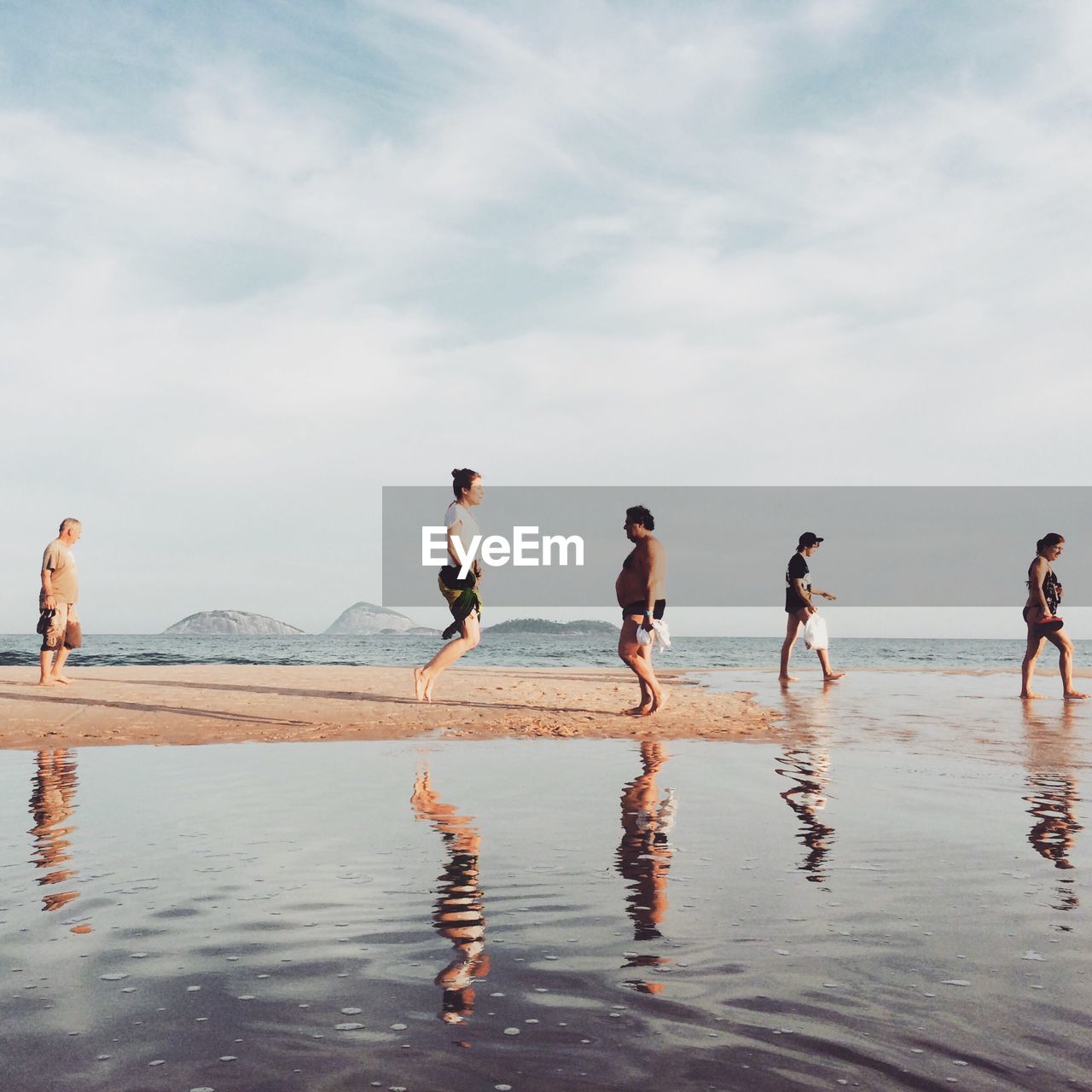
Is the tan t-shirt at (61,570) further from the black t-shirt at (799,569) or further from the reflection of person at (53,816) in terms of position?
the black t-shirt at (799,569)

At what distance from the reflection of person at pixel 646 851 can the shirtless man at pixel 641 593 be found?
3.34 m

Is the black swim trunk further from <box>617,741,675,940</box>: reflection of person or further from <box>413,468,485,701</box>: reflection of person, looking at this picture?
<box>617,741,675,940</box>: reflection of person

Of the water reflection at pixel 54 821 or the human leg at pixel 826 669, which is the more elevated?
the water reflection at pixel 54 821

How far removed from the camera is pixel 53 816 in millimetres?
5012

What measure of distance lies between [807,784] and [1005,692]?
10.2m

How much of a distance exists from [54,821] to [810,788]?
432cm

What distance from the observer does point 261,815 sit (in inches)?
200

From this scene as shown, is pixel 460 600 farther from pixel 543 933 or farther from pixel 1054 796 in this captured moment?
pixel 543 933

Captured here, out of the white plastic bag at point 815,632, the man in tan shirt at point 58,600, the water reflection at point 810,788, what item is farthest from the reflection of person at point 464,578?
the white plastic bag at point 815,632

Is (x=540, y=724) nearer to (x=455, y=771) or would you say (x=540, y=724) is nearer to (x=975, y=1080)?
(x=455, y=771)

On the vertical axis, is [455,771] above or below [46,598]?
below

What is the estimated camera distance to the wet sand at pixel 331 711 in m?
8.82

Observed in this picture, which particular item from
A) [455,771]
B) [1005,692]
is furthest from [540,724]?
[1005,692]

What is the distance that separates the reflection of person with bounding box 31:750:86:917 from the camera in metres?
3.70
